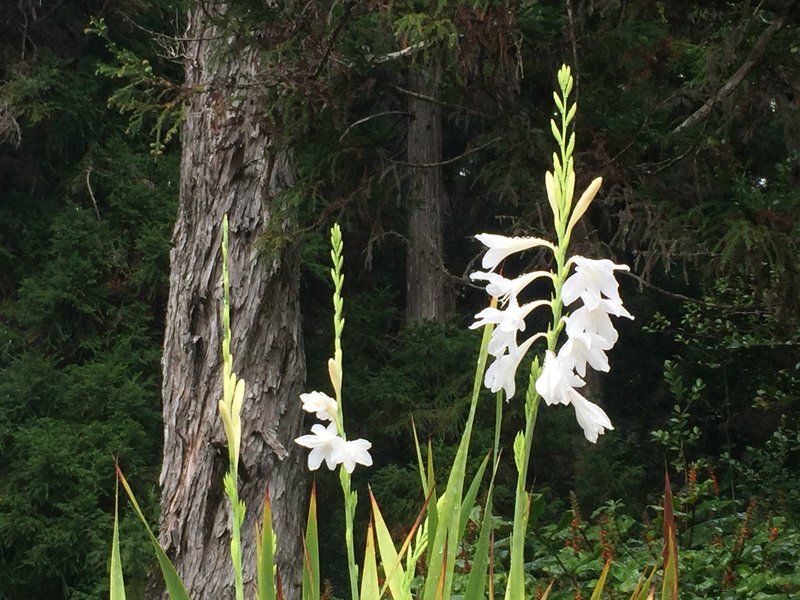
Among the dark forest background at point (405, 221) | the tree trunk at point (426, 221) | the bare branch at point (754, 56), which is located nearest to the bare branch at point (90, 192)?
the dark forest background at point (405, 221)

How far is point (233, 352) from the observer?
4391 mm

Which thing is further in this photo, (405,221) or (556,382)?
(405,221)

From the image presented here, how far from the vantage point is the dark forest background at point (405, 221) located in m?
3.80

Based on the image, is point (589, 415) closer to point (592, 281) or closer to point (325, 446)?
point (592, 281)

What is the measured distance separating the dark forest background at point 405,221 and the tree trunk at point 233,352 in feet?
0.80

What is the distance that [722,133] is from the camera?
453cm

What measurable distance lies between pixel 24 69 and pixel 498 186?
15.3 ft

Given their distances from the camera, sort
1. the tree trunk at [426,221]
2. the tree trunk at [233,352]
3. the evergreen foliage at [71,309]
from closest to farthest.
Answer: the tree trunk at [233,352] → the evergreen foliage at [71,309] → the tree trunk at [426,221]

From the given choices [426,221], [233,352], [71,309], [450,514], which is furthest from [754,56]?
[71,309]

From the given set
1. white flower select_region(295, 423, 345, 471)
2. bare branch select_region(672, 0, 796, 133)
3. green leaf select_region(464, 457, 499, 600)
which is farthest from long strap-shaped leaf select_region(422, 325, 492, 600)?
bare branch select_region(672, 0, 796, 133)

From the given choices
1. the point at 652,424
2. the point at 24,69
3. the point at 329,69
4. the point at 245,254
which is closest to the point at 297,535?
the point at 245,254

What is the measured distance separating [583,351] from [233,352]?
11.5ft

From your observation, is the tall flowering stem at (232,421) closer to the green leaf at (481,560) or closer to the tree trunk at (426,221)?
the green leaf at (481,560)

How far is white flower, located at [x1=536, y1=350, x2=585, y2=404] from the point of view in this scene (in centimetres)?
97
